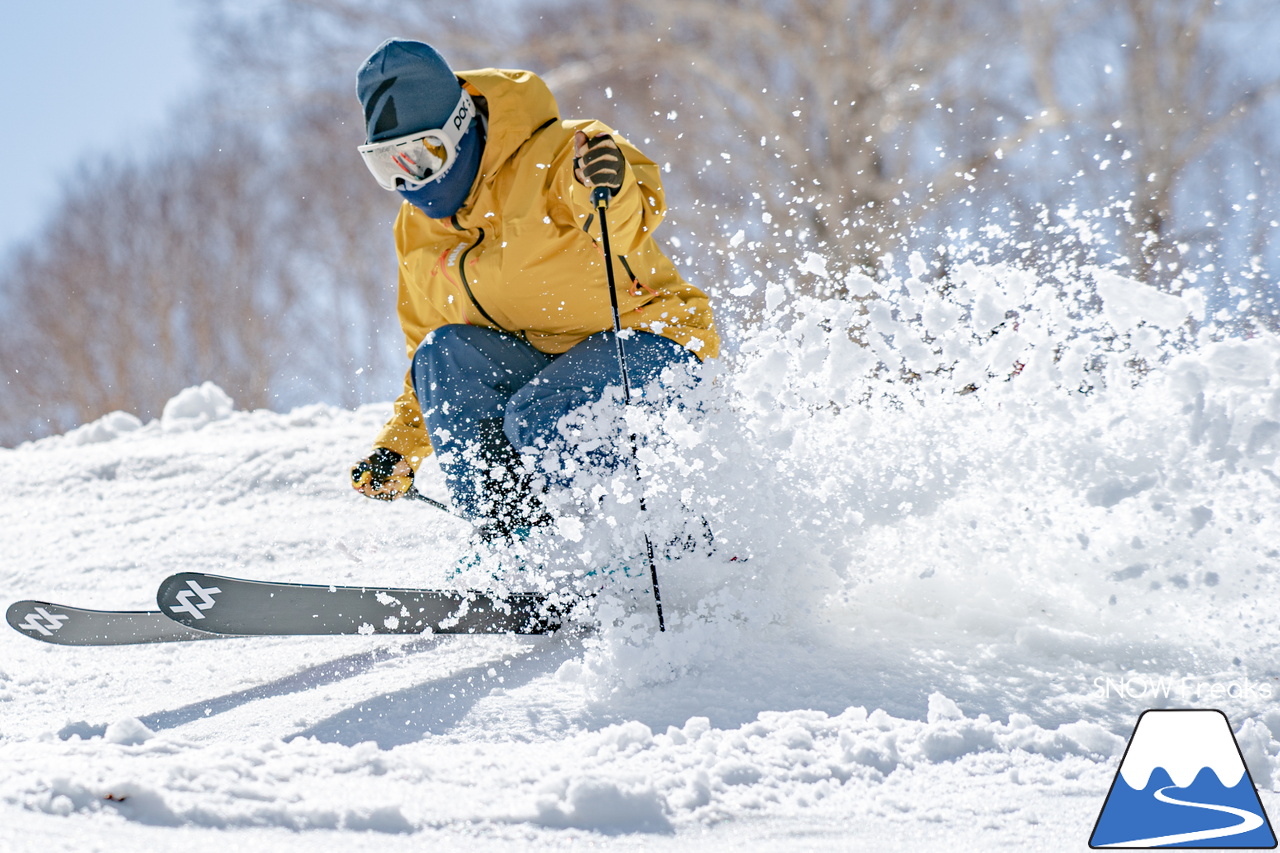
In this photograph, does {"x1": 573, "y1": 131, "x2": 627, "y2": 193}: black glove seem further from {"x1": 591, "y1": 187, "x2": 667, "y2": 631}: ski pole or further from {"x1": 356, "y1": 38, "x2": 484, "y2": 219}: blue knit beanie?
{"x1": 356, "y1": 38, "x2": 484, "y2": 219}: blue knit beanie

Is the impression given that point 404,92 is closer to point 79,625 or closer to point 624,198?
point 624,198

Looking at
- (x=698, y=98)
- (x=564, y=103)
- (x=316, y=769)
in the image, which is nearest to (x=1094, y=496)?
(x=316, y=769)

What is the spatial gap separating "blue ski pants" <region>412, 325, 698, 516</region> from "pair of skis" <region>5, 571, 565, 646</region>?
1.07 ft

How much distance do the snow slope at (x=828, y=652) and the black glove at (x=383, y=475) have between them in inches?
10.5

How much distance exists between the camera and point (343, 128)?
12492 millimetres

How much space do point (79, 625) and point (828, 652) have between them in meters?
1.69

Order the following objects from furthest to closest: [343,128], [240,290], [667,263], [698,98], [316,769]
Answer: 1. [240,290]
2. [343,128]
3. [698,98]
4. [667,263]
5. [316,769]

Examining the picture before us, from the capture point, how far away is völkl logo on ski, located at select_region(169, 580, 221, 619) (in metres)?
1.98

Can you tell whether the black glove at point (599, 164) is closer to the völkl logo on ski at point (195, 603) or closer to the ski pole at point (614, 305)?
the ski pole at point (614, 305)

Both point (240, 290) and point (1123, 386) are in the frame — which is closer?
point (1123, 386)

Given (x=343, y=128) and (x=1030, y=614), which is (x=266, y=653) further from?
(x=343, y=128)

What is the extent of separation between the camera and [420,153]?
221cm

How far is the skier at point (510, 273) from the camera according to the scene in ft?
7.27

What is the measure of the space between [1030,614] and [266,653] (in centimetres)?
163
